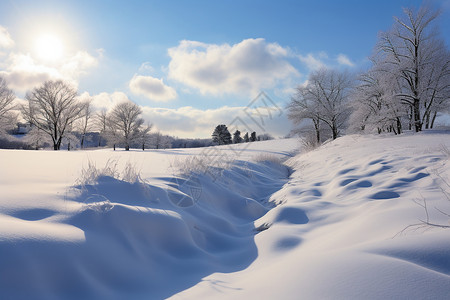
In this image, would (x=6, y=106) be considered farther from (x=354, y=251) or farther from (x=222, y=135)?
(x=222, y=135)

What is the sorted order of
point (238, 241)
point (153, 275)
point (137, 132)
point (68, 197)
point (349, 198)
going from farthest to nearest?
point (137, 132), point (349, 198), point (238, 241), point (68, 197), point (153, 275)

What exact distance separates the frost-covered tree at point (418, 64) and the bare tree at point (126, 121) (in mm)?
34067

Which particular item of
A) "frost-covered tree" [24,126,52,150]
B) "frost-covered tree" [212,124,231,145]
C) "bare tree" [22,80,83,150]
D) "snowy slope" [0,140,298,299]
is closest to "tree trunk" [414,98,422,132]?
"snowy slope" [0,140,298,299]

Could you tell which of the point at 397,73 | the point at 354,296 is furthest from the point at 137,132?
the point at 354,296

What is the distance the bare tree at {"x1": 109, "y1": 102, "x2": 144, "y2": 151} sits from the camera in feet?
124

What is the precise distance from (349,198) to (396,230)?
2.09m

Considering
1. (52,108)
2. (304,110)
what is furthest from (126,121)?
(304,110)

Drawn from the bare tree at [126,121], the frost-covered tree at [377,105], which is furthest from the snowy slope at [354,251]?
the bare tree at [126,121]

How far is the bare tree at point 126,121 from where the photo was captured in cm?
3784

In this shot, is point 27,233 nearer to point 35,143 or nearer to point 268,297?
point 268,297

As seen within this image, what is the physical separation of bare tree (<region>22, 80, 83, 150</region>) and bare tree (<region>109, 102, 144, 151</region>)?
8.00 meters

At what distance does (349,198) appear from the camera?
430cm

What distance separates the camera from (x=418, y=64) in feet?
53.0

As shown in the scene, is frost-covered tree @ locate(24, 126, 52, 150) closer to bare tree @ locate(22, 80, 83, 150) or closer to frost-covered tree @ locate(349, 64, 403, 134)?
bare tree @ locate(22, 80, 83, 150)
